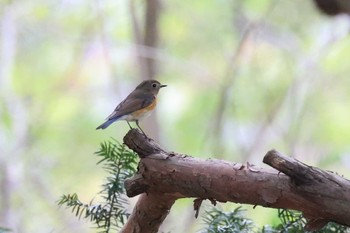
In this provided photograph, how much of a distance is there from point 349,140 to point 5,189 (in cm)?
130

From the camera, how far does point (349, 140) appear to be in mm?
2529

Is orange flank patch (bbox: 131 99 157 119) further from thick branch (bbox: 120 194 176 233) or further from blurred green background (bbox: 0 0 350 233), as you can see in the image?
blurred green background (bbox: 0 0 350 233)

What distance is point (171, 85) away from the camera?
9.00 feet

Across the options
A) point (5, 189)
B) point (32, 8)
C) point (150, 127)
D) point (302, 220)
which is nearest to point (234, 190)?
point (302, 220)

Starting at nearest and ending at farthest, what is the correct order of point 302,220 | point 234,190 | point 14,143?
point 234,190, point 302,220, point 14,143

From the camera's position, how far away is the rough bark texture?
65 cm

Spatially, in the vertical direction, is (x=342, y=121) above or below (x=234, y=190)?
above

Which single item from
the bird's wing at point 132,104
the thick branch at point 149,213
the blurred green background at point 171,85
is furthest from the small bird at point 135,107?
the blurred green background at point 171,85

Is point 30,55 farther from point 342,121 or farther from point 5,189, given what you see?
point 342,121

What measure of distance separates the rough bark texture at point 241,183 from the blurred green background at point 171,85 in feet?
4.79

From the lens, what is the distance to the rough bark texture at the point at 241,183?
25.8 inches

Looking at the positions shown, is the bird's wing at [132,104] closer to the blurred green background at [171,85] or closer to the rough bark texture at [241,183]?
the rough bark texture at [241,183]

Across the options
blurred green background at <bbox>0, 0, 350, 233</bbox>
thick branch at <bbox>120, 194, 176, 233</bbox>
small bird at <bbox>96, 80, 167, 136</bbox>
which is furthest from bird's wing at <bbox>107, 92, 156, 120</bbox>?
blurred green background at <bbox>0, 0, 350, 233</bbox>

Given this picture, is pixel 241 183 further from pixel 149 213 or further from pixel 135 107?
pixel 135 107
